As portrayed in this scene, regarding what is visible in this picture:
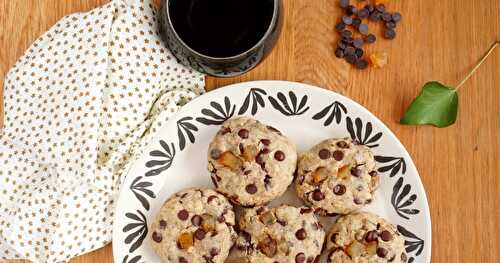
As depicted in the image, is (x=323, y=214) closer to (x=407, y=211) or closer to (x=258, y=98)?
(x=407, y=211)

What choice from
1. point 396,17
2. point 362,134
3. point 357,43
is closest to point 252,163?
point 362,134

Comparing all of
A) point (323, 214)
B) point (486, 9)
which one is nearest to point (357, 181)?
point (323, 214)

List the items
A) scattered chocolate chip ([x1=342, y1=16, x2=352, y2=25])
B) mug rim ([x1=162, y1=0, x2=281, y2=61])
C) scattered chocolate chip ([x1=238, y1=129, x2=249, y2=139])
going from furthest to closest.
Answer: scattered chocolate chip ([x1=342, y1=16, x2=352, y2=25])
scattered chocolate chip ([x1=238, y1=129, x2=249, y2=139])
mug rim ([x1=162, y1=0, x2=281, y2=61])

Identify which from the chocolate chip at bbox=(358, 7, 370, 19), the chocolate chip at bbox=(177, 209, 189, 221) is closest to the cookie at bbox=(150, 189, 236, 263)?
the chocolate chip at bbox=(177, 209, 189, 221)

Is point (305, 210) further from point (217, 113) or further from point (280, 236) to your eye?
point (217, 113)

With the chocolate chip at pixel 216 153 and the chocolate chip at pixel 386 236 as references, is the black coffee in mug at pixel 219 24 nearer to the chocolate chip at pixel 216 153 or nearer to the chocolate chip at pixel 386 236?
A: the chocolate chip at pixel 216 153

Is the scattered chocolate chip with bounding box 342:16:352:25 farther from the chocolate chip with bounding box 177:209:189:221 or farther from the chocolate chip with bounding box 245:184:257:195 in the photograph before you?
the chocolate chip with bounding box 177:209:189:221
